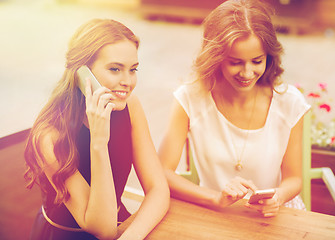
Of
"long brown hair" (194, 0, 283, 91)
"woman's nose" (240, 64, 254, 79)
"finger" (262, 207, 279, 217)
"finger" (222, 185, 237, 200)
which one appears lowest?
"finger" (262, 207, 279, 217)

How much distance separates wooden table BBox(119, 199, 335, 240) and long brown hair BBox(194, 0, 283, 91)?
→ 1.84 ft

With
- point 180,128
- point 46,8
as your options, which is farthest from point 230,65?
point 46,8

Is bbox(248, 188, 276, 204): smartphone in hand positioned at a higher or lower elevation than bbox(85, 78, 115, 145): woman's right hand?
lower

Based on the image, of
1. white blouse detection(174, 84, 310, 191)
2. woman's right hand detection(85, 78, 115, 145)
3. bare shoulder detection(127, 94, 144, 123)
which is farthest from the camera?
white blouse detection(174, 84, 310, 191)

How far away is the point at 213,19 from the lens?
150cm

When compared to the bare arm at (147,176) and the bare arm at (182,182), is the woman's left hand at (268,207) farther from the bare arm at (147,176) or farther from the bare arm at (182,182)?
the bare arm at (147,176)

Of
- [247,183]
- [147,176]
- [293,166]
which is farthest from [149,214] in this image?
[293,166]

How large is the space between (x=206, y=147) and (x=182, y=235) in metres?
0.61

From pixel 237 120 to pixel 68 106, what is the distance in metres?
0.77

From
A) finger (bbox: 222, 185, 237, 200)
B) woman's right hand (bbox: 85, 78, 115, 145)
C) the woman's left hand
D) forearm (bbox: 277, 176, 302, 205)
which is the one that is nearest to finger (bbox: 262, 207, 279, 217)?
the woman's left hand

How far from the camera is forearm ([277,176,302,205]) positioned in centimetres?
148

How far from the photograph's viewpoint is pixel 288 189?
4.96 ft

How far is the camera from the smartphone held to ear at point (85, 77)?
1094 millimetres

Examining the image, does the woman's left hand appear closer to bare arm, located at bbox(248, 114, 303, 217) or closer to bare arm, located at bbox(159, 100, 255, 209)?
bare arm, located at bbox(159, 100, 255, 209)
